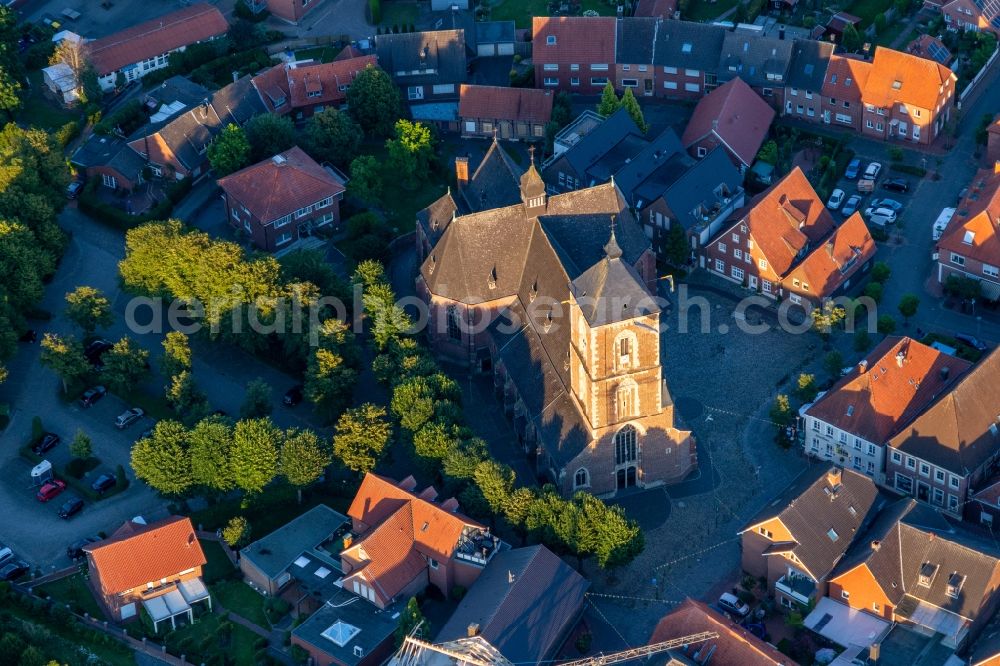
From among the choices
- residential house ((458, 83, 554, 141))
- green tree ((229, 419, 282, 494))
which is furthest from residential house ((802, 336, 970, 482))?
residential house ((458, 83, 554, 141))

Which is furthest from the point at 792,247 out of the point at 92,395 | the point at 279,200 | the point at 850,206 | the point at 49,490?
the point at 49,490

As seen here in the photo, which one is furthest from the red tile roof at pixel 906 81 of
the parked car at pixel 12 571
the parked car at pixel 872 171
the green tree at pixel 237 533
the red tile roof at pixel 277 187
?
the parked car at pixel 12 571

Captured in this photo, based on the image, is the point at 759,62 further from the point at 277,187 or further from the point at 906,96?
the point at 277,187

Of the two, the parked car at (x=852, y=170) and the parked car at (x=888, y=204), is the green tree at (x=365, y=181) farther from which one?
the parked car at (x=888, y=204)

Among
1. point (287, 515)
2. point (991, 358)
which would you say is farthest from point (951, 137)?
point (287, 515)

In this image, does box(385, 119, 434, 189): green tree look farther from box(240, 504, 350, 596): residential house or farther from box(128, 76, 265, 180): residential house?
box(240, 504, 350, 596): residential house

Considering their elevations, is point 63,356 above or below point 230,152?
below

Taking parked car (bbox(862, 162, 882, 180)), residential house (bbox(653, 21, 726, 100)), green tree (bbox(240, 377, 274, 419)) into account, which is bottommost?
green tree (bbox(240, 377, 274, 419))
